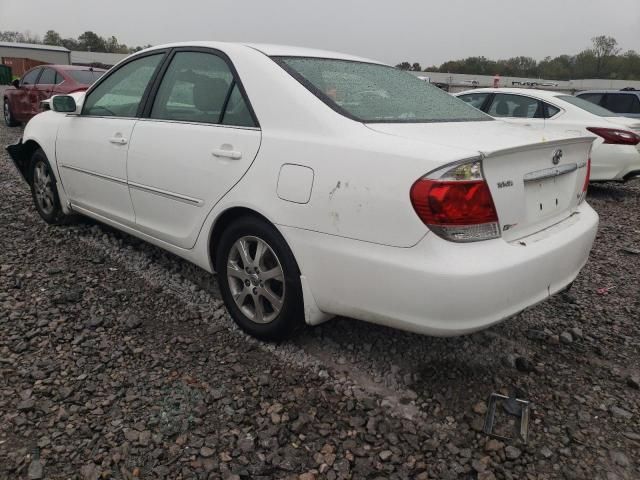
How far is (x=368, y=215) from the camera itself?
2.15 meters

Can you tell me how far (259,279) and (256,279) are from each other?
0.03m

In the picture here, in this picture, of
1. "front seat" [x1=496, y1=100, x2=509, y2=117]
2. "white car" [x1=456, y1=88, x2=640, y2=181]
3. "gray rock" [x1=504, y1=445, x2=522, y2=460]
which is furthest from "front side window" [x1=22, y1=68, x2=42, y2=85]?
"gray rock" [x1=504, y1=445, x2=522, y2=460]

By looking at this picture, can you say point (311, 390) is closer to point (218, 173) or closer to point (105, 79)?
point (218, 173)

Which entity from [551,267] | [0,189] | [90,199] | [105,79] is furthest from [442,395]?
[0,189]

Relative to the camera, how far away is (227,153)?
2699mm

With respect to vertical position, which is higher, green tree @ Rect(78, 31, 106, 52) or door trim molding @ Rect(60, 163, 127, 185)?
green tree @ Rect(78, 31, 106, 52)

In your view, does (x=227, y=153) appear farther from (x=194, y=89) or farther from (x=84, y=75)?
(x=84, y=75)

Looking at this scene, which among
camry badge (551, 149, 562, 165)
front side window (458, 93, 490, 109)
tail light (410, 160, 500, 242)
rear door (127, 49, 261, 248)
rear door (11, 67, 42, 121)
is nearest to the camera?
tail light (410, 160, 500, 242)

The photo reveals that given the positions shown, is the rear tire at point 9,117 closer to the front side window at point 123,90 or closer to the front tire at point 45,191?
the front tire at point 45,191

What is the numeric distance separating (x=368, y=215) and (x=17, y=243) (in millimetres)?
3364

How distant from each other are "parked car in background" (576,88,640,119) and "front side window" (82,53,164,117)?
9.32 meters

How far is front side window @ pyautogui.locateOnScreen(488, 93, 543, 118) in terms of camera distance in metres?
7.62

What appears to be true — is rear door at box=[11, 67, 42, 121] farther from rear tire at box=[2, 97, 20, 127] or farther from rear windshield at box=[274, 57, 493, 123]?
rear windshield at box=[274, 57, 493, 123]

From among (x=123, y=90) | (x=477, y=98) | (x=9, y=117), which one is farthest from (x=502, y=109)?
(x=9, y=117)
